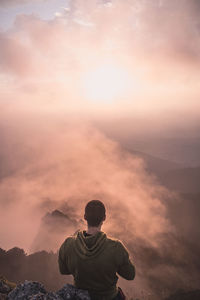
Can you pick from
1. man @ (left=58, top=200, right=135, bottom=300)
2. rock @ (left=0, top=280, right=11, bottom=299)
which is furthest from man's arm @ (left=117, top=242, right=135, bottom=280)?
rock @ (left=0, top=280, right=11, bottom=299)

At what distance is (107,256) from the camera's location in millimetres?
4312

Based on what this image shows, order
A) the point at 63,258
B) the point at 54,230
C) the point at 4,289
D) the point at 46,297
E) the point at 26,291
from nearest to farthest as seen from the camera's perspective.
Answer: the point at 63,258 → the point at 46,297 → the point at 26,291 → the point at 4,289 → the point at 54,230

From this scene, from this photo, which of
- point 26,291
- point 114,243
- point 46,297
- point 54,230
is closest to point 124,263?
point 114,243

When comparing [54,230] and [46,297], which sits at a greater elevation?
[54,230]

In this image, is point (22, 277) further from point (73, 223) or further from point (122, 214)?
point (122, 214)

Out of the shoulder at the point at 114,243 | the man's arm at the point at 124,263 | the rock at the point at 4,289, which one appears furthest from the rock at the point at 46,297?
the rock at the point at 4,289

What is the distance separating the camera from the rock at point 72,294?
4.87 metres

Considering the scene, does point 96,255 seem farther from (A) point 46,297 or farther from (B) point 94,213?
(A) point 46,297

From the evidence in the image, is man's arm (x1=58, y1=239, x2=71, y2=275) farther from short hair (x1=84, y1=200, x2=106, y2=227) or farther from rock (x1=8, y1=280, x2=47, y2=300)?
rock (x1=8, y1=280, x2=47, y2=300)

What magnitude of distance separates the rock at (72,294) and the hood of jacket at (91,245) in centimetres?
114

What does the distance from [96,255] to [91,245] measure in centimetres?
20

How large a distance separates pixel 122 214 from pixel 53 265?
365ft

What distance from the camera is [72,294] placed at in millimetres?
5109

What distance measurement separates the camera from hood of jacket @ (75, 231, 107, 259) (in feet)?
14.1
